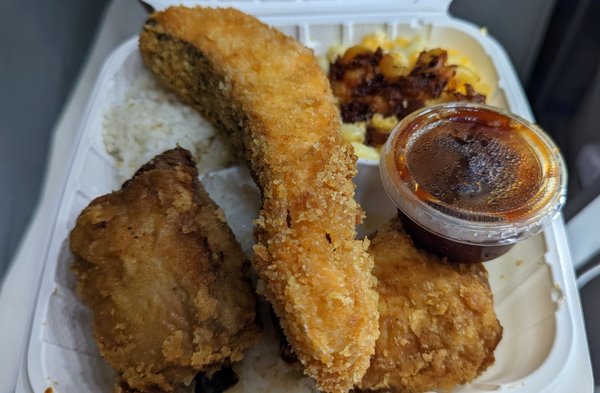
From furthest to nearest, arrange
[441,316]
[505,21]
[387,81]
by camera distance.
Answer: [505,21] < [387,81] < [441,316]

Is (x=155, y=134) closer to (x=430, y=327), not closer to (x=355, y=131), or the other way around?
(x=355, y=131)

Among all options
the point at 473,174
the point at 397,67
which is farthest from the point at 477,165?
the point at 397,67

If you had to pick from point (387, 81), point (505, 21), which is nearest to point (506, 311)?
point (387, 81)

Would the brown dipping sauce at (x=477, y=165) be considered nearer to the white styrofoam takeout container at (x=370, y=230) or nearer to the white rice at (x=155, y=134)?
the white styrofoam takeout container at (x=370, y=230)

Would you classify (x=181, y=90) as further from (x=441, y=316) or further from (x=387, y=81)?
(x=441, y=316)

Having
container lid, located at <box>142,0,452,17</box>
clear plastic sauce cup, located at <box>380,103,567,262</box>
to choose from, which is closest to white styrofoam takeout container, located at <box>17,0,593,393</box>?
container lid, located at <box>142,0,452,17</box>

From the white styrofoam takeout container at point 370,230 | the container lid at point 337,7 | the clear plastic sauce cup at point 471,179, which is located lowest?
the white styrofoam takeout container at point 370,230

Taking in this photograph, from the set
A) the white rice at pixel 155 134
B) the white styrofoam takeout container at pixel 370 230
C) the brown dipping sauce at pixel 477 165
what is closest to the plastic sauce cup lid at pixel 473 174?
the brown dipping sauce at pixel 477 165
